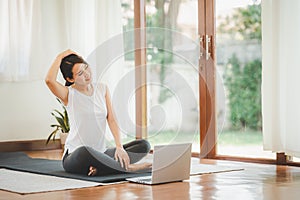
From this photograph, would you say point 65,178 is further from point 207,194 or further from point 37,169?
point 207,194

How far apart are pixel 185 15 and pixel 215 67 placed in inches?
21.9

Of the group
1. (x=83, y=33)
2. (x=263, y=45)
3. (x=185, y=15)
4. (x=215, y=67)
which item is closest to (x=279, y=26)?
(x=263, y=45)

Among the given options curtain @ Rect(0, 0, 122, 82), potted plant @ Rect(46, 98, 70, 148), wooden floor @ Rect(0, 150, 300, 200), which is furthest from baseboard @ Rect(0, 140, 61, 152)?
wooden floor @ Rect(0, 150, 300, 200)

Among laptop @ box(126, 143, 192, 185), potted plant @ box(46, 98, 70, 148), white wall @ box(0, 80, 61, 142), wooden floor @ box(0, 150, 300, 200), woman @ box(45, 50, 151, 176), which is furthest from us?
white wall @ box(0, 80, 61, 142)

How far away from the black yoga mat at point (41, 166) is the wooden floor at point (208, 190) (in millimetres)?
214

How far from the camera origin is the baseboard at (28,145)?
5871 mm

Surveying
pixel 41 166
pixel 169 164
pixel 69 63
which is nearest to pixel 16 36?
pixel 41 166

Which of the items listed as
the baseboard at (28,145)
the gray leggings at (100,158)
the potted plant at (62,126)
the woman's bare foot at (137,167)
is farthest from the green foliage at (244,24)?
the baseboard at (28,145)

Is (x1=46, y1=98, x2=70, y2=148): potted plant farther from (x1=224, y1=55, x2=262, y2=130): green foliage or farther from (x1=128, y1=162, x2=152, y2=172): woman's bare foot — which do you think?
(x1=128, y1=162, x2=152, y2=172): woman's bare foot

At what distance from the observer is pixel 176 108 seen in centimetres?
355

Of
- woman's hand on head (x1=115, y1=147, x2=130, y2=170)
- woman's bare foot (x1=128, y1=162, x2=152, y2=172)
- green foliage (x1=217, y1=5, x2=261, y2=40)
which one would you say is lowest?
woman's bare foot (x1=128, y1=162, x2=152, y2=172)

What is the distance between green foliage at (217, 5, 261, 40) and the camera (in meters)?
4.75

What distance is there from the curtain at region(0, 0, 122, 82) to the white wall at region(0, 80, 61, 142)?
0.12 meters

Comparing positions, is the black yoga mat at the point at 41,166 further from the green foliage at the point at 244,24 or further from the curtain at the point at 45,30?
the green foliage at the point at 244,24
